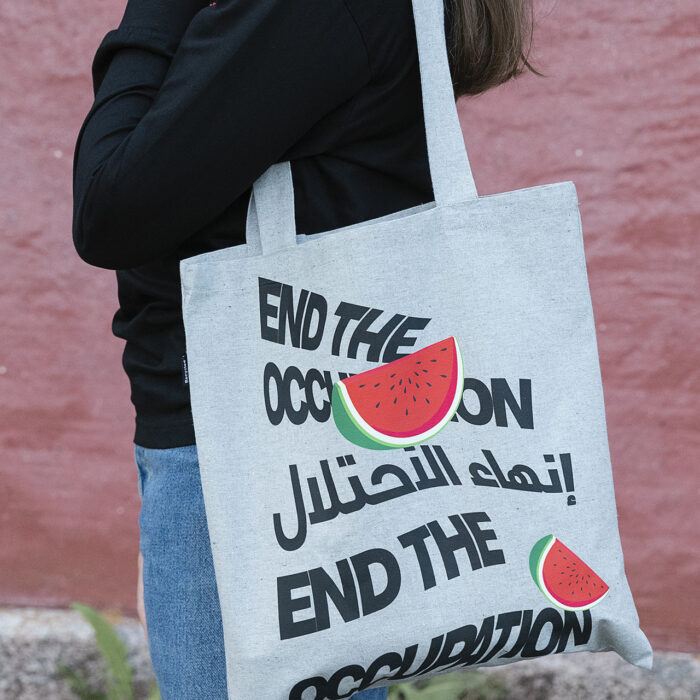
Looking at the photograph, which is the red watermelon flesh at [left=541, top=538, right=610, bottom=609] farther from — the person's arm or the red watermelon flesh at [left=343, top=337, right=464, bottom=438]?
the person's arm

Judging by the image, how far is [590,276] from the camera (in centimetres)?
227

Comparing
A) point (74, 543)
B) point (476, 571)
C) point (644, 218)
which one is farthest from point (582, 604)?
point (74, 543)

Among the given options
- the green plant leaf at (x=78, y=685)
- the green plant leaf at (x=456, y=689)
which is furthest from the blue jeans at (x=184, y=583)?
the green plant leaf at (x=78, y=685)

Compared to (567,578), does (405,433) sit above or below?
above

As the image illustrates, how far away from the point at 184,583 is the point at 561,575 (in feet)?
1.51

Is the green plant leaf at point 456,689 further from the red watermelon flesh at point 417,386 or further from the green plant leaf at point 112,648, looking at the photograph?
the red watermelon flesh at point 417,386

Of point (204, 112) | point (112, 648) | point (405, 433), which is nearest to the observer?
point (204, 112)

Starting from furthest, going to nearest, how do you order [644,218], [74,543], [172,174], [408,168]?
[74,543]
[644,218]
[408,168]
[172,174]

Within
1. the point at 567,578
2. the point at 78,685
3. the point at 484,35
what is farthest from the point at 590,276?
the point at 78,685

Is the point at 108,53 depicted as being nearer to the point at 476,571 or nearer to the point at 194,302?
the point at 194,302

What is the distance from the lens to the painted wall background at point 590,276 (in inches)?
A: 85.7

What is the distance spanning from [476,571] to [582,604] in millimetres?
147

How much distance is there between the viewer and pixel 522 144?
2242 millimetres

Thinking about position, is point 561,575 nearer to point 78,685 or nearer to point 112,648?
point 112,648
